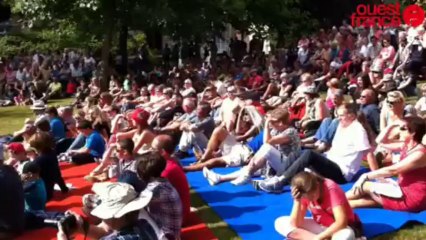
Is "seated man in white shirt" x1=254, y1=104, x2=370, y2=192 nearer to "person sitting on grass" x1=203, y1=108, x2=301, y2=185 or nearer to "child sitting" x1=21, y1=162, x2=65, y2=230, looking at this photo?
"person sitting on grass" x1=203, y1=108, x2=301, y2=185

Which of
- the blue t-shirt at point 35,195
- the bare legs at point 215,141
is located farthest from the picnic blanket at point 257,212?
the blue t-shirt at point 35,195

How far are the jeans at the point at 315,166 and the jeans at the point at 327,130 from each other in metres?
1.42

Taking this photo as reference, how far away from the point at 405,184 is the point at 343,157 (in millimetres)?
1664

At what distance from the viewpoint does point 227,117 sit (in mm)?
10797

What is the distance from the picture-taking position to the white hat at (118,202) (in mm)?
4535

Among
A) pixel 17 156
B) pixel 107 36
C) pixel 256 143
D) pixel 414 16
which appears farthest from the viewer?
pixel 107 36

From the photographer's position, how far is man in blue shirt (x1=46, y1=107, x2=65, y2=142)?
1160cm

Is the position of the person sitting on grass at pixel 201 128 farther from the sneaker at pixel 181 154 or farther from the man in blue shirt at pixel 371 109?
the man in blue shirt at pixel 371 109

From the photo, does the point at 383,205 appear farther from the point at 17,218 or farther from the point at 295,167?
the point at 17,218

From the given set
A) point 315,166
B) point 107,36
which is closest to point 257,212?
point 315,166

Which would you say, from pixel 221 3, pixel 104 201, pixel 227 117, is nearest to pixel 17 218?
pixel 104 201

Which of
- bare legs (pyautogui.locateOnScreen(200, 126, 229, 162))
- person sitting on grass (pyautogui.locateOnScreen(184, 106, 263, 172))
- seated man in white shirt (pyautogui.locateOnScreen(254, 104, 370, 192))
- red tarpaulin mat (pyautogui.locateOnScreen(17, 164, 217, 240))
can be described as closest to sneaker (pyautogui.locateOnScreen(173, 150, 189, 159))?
person sitting on grass (pyautogui.locateOnScreen(184, 106, 263, 172))

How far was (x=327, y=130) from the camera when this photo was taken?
9.35m

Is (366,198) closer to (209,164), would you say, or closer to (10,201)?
(209,164)
